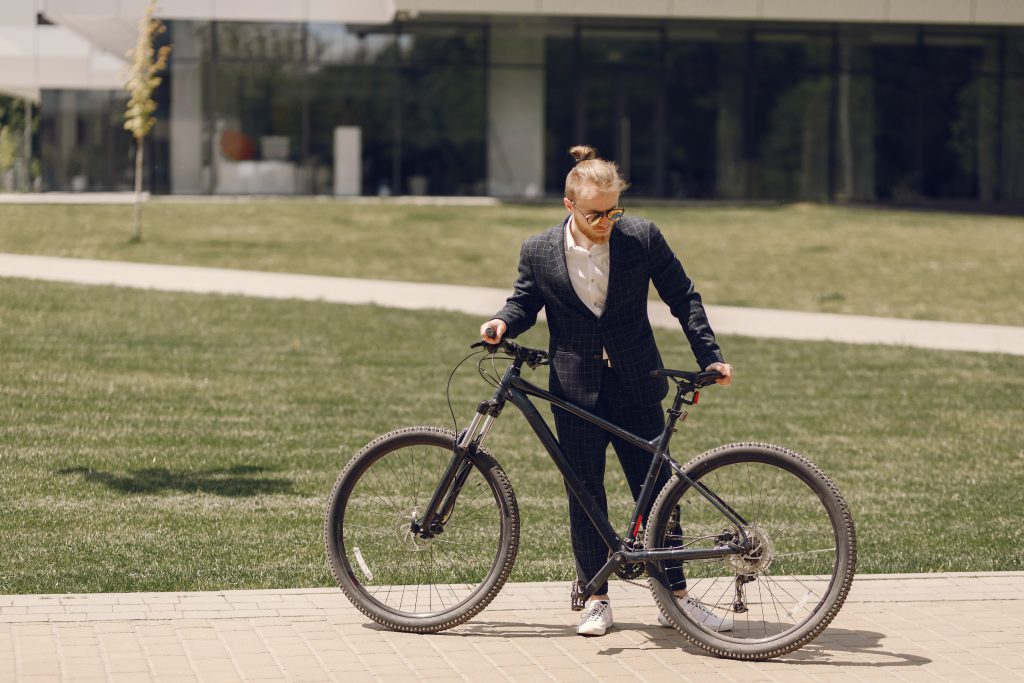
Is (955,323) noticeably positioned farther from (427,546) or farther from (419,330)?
(427,546)

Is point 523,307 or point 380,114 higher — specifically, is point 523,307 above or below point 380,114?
below

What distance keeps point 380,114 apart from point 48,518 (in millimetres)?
30725

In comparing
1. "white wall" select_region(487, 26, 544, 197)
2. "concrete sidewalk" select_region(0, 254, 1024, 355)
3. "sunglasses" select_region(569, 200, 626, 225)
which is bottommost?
"concrete sidewalk" select_region(0, 254, 1024, 355)

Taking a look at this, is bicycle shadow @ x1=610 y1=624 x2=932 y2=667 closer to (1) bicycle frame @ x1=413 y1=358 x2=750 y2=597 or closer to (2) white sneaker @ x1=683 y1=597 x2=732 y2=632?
(2) white sneaker @ x1=683 y1=597 x2=732 y2=632

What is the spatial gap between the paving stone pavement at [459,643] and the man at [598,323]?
0.26 m

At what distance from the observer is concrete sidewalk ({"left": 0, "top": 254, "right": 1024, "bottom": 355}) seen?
617 inches

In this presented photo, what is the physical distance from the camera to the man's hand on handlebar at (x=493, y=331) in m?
5.55

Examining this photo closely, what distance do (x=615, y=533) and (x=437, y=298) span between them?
491 inches

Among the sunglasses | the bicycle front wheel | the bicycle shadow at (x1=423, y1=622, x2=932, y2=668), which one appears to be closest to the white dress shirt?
the sunglasses

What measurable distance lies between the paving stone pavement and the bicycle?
131 millimetres

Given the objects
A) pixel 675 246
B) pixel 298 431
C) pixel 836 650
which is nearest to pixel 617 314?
pixel 836 650

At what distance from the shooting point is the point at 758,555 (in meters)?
5.50

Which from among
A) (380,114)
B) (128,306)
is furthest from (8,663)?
(380,114)

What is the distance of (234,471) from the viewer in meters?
8.80
